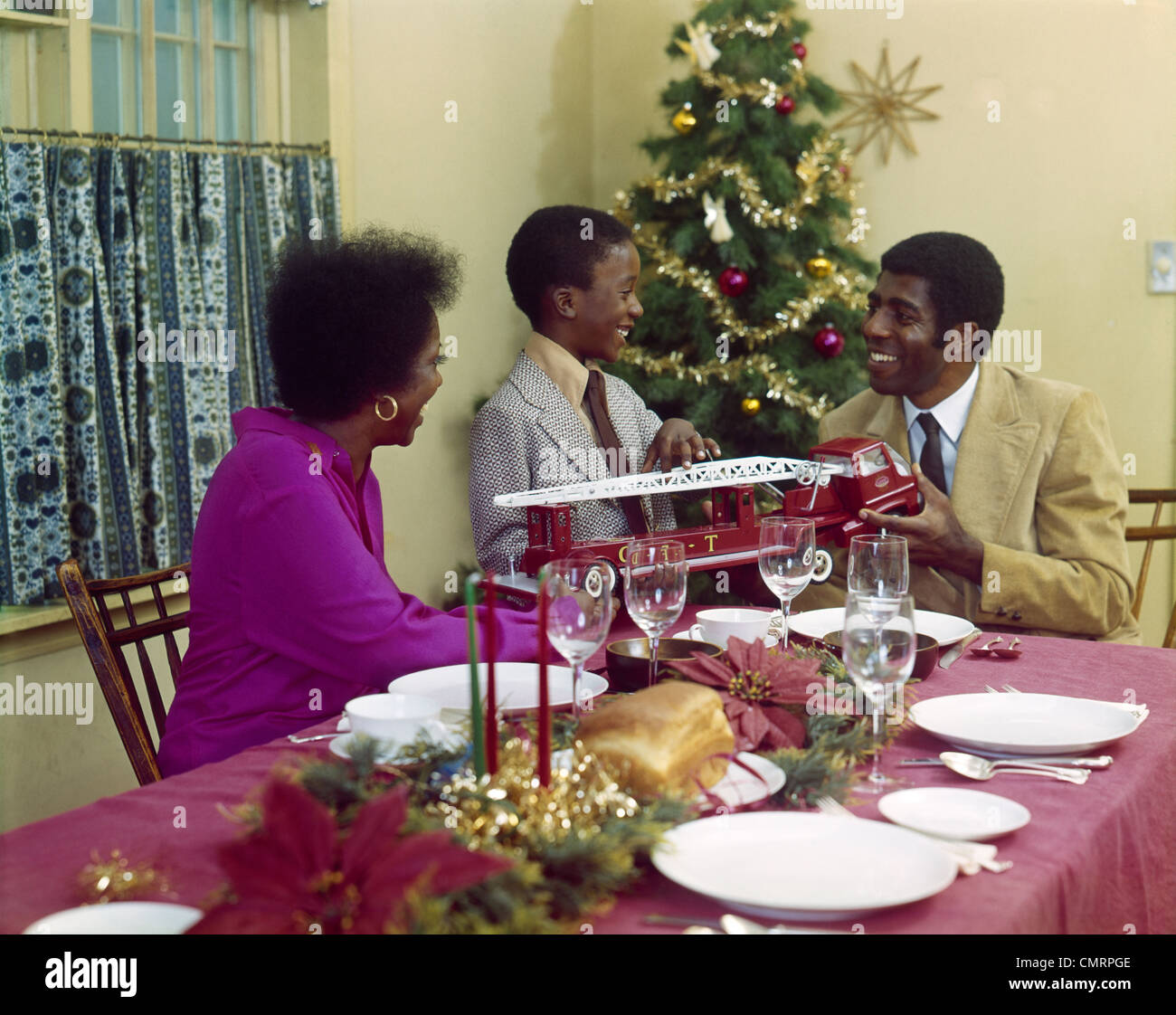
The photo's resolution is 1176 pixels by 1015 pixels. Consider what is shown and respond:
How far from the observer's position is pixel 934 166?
442 cm

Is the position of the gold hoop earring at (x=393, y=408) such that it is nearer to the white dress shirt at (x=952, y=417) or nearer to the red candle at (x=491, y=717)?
the red candle at (x=491, y=717)

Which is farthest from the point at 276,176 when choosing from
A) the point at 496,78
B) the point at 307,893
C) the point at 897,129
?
the point at 307,893

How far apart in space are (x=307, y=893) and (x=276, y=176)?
294 centimetres

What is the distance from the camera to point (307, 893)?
2.75ft

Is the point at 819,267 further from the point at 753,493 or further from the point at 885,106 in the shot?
the point at 753,493

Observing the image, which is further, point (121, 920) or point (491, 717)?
point (491, 717)

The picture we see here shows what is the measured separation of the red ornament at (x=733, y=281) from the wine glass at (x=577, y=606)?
2.89 meters

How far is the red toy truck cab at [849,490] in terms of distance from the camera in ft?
7.25

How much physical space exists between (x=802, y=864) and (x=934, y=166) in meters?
3.92

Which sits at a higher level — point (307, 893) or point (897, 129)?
point (897, 129)

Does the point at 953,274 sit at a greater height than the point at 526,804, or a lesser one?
greater

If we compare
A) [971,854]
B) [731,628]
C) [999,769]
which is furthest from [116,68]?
[971,854]

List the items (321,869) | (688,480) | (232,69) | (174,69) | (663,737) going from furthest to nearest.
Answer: (232,69) < (174,69) < (688,480) < (663,737) < (321,869)
